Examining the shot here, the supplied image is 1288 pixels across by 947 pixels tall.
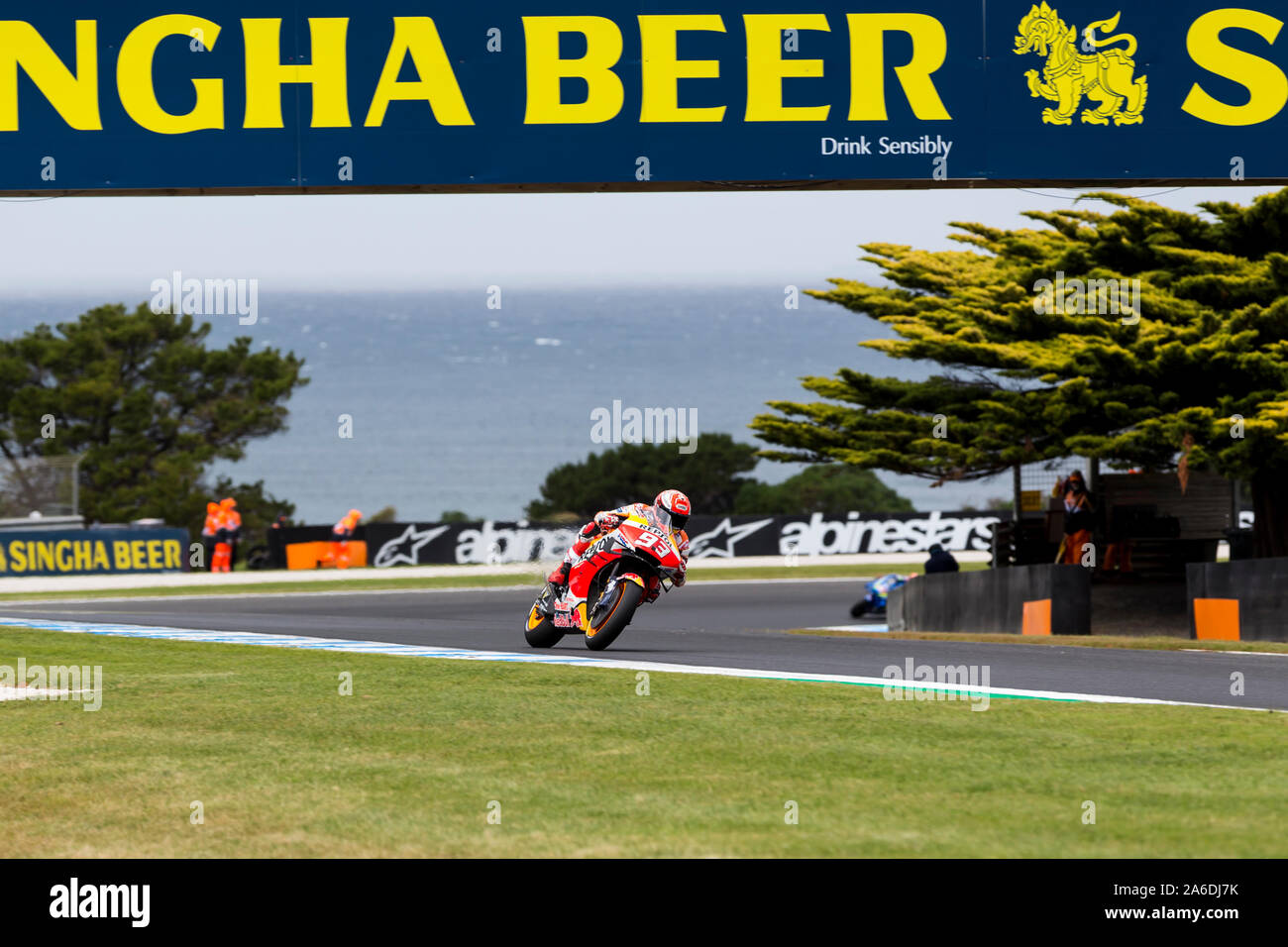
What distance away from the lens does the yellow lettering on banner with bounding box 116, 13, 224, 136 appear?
542 inches

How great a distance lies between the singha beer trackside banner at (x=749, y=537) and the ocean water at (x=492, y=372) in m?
20.7

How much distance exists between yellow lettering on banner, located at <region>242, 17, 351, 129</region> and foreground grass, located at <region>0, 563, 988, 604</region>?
1245cm

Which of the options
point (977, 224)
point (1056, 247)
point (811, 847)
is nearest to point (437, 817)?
point (811, 847)

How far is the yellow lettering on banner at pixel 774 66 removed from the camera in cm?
1372

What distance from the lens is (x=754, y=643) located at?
48.6ft

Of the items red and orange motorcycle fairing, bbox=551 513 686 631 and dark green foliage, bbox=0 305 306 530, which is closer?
red and orange motorcycle fairing, bbox=551 513 686 631

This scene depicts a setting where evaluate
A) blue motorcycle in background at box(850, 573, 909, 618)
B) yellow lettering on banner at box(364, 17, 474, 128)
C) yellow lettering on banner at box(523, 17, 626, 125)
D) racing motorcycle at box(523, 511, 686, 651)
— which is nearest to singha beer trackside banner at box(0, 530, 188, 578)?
blue motorcycle in background at box(850, 573, 909, 618)

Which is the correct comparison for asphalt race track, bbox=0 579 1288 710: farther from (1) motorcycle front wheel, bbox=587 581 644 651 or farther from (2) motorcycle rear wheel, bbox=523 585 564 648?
(2) motorcycle rear wheel, bbox=523 585 564 648

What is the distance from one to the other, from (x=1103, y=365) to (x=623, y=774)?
1542cm

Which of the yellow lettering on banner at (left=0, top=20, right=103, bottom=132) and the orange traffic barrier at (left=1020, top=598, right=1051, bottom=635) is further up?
the yellow lettering on banner at (left=0, top=20, right=103, bottom=132)

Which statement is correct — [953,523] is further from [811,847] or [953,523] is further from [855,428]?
[811,847]

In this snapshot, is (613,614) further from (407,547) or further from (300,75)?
(407,547)

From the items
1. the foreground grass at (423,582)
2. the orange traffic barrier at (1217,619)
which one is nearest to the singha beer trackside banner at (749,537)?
the foreground grass at (423,582)

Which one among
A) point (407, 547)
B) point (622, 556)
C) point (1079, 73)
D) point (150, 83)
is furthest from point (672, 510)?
point (407, 547)
